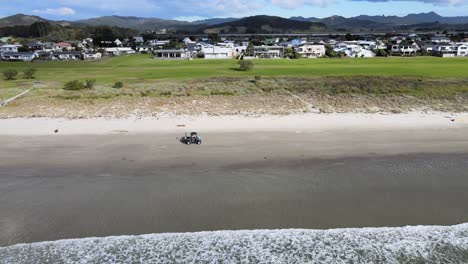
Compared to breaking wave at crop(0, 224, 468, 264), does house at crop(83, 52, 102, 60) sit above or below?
above

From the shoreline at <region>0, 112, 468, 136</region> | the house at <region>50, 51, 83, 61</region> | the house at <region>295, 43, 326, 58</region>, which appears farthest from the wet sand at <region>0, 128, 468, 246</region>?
the house at <region>50, 51, 83, 61</region>

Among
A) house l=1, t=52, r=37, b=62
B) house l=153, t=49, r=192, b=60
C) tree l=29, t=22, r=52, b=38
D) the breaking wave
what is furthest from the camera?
tree l=29, t=22, r=52, b=38

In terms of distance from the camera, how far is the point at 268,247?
11.5 m

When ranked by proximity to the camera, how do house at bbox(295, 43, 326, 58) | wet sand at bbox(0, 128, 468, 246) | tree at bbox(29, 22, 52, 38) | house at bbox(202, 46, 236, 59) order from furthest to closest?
tree at bbox(29, 22, 52, 38) → house at bbox(295, 43, 326, 58) → house at bbox(202, 46, 236, 59) → wet sand at bbox(0, 128, 468, 246)

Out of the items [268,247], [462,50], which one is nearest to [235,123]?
[268,247]

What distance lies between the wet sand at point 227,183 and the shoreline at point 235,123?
5.63 ft

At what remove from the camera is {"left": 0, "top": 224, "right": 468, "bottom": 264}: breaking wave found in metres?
11.2

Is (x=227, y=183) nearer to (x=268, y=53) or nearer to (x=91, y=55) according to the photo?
(x=268, y=53)

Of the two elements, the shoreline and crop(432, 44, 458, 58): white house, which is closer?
the shoreline

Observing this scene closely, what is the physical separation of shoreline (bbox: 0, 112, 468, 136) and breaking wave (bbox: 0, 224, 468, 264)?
1194 centimetres

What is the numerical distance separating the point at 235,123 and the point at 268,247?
46.8 ft

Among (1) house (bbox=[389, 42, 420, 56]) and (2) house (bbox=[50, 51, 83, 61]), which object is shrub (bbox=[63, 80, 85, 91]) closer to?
(2) house (bbox=[50, 51, 83, 61])

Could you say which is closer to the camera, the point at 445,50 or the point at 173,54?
the point at 173,54

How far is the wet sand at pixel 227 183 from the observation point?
12352mm
